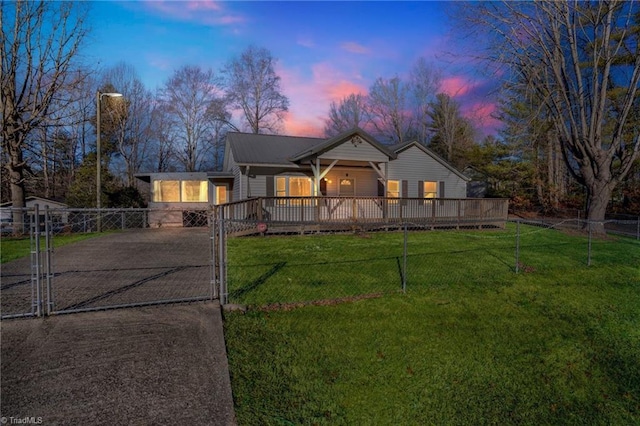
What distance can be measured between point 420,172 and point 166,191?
1712 cm

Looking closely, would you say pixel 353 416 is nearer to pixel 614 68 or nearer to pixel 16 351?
pixel 16 351

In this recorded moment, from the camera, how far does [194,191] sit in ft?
75.6

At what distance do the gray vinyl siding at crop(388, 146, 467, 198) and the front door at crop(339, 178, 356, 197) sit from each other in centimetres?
223

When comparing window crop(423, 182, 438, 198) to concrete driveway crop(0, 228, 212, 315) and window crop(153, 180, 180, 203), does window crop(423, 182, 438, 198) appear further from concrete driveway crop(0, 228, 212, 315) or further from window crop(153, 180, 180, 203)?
window crop(153, 180, 180, 203)

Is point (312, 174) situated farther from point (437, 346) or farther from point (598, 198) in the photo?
point (598, 198)

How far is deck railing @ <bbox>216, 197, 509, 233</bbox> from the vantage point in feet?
45.1

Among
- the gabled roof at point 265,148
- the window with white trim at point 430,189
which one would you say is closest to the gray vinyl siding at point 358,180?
the gabled roof at point 265,148

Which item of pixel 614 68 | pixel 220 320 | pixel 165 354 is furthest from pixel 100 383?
pixel 614 68

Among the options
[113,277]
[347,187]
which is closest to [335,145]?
[347,187]

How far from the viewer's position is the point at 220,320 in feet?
14.6

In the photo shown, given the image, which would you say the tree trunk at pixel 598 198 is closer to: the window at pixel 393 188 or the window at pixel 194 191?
the window at pixel 393 188

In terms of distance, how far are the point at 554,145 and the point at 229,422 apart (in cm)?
3510

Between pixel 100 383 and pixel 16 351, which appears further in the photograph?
pixel 16 351

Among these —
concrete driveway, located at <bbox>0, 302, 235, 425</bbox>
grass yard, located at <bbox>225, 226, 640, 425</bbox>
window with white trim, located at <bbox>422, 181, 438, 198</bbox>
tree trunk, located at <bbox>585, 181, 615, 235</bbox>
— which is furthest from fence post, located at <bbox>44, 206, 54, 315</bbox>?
tree trunk, located at <bbox>585, 181, 615, 235</bbox>
